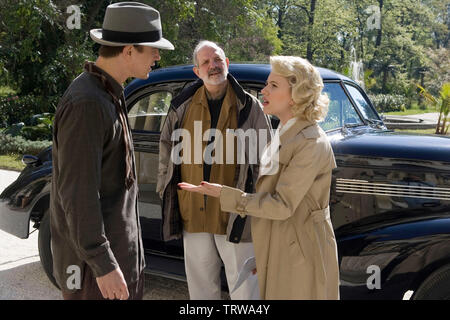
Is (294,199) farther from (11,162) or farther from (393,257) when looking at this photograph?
(11,162)

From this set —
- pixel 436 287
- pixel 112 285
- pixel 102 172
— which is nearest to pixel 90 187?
pixel 102 172

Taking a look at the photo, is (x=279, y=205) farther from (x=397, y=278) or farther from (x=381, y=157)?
(x=381, y=157)

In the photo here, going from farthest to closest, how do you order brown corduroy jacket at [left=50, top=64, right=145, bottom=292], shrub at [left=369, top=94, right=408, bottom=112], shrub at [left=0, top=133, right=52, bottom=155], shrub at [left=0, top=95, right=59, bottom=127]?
1. shrub at [left=369, top=94, right=408, bottom=112]
2. shrub at [left=0, top=95, right=59, bottom=127]
3. shrub at [left=0, top=133, right=52, bottom=155]
4. brown corduroy jacket at [left=50, top=64, right=145, bottom=292]

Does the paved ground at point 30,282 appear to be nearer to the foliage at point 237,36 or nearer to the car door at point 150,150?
the car door at point 150,150

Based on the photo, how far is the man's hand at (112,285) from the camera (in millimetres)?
1946

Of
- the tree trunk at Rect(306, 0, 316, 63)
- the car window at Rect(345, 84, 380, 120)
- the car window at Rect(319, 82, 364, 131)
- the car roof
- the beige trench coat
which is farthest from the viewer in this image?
the tree trunk at Rect(306, 0, 316, 63)

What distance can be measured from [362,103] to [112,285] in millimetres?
3345

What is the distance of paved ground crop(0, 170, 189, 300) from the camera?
14.6 feet

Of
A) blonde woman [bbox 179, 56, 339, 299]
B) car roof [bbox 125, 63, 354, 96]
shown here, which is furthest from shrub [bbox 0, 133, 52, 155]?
blonde woman [bbox 179, 56, 339, 299]

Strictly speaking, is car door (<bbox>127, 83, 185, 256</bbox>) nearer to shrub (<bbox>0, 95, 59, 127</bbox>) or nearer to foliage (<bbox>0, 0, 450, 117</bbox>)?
foliage (<bbox>0, 0, 450, 117</bbox>)

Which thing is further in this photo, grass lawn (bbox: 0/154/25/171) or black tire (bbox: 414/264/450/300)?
grass lawn (bbox: 0/154/25/171)

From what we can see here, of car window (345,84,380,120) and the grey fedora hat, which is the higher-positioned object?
the grey fedora hat

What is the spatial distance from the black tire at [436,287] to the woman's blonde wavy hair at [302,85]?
4.85 ft

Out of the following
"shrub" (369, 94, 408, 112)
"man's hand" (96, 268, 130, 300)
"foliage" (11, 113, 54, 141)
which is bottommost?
"shrub" (369, 94, 408, 112)
